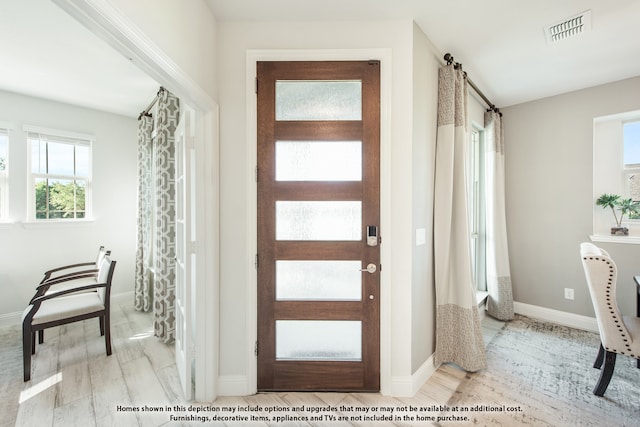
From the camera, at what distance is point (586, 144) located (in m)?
2.69

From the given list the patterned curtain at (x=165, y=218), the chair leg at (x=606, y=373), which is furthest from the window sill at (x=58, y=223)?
the chair leg at (x=606, y=373)

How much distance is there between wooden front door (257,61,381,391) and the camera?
1732mm

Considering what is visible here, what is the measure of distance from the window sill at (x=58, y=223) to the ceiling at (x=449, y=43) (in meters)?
1.55

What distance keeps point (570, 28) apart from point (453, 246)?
72.2 inches

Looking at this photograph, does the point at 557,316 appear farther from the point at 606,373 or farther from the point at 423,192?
the point at 423,192

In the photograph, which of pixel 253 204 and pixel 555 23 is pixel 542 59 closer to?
pixel 555 23

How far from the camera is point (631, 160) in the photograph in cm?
258

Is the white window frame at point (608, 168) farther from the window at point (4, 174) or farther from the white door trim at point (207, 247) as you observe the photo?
the window at point (4, 174)

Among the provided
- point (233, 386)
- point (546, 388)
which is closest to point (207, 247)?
point (233, 386)

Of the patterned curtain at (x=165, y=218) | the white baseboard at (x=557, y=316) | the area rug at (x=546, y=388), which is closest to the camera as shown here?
the area rug at (x=546, y=388)

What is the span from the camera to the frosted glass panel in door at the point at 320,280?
1762mm

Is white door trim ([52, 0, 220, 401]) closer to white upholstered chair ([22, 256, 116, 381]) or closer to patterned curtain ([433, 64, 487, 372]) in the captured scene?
white upholstered chair ([22, 256, 116, 381])

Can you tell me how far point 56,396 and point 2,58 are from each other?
2967 millimetres

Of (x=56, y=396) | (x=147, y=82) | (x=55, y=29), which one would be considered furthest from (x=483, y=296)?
(x=55, y=29)
